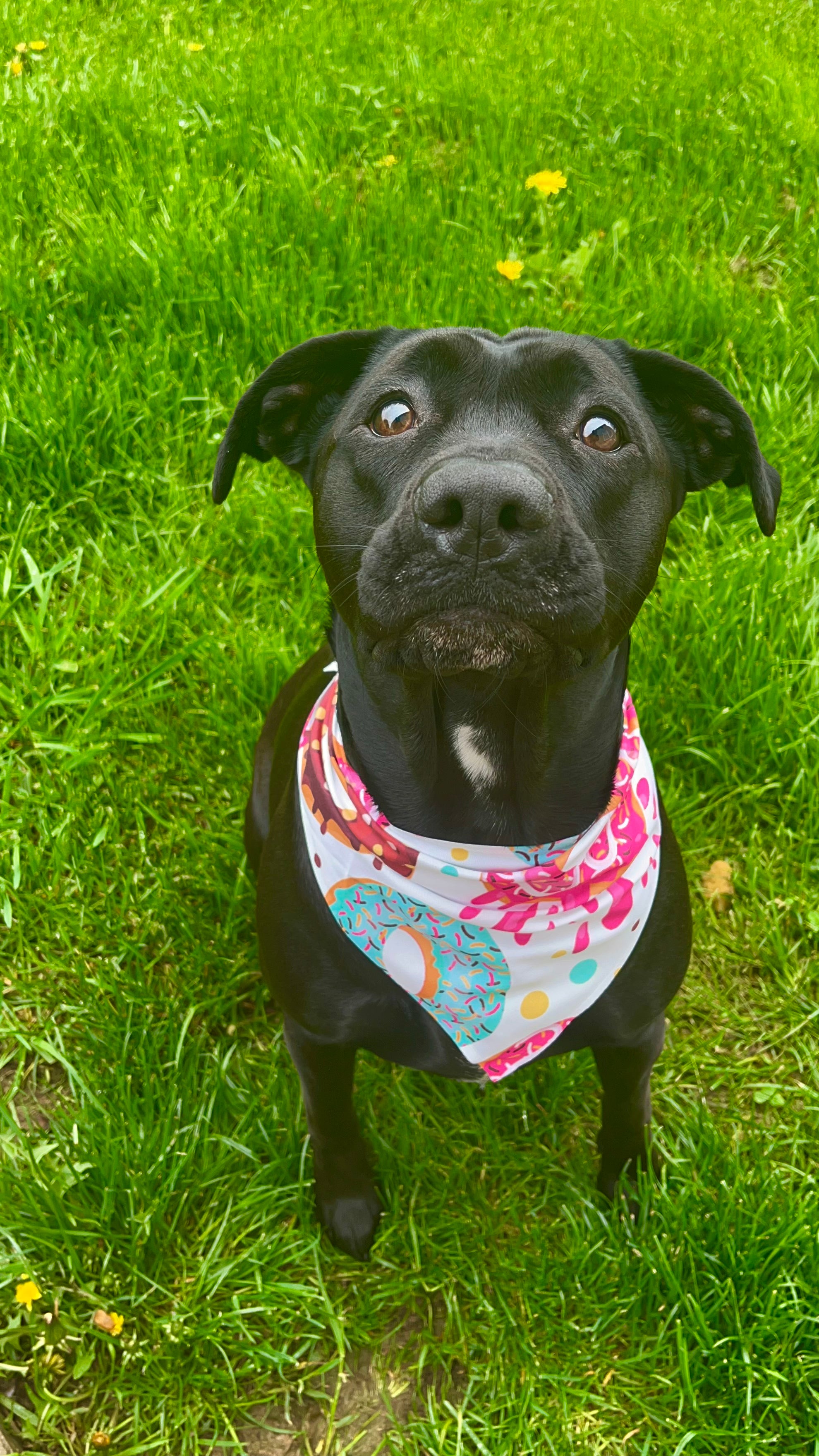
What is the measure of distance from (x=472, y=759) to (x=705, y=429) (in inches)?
30.4

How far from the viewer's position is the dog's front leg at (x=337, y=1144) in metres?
2.30

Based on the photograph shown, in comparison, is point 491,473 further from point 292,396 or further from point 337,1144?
point 337,1144

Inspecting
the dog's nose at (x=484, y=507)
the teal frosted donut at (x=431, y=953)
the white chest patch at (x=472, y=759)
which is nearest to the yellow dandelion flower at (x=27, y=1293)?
the teal frosted donut at (x=431, y=953)

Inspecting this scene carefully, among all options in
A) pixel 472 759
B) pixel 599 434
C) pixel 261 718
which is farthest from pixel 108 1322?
pixel 599 434

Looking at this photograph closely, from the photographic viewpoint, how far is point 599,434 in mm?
1851

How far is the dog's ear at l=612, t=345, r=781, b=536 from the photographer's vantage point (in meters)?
2.00

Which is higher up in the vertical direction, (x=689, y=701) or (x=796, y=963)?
(x=689, y=701)

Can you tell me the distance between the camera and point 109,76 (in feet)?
15.4

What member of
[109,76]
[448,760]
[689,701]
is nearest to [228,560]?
[689,701]

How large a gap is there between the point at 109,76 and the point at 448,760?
407cm

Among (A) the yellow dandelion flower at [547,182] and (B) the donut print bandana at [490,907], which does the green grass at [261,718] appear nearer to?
(A) the yellow dandelion flower at [547,182]

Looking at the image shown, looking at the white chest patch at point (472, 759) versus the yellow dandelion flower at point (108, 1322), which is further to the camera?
the yellow dandelion flower at point (108, 1322)

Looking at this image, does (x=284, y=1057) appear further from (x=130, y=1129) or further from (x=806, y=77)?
(x=806, y=77)

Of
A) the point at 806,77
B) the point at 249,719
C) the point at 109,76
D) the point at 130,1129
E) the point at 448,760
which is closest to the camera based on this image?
the point at 448,760
